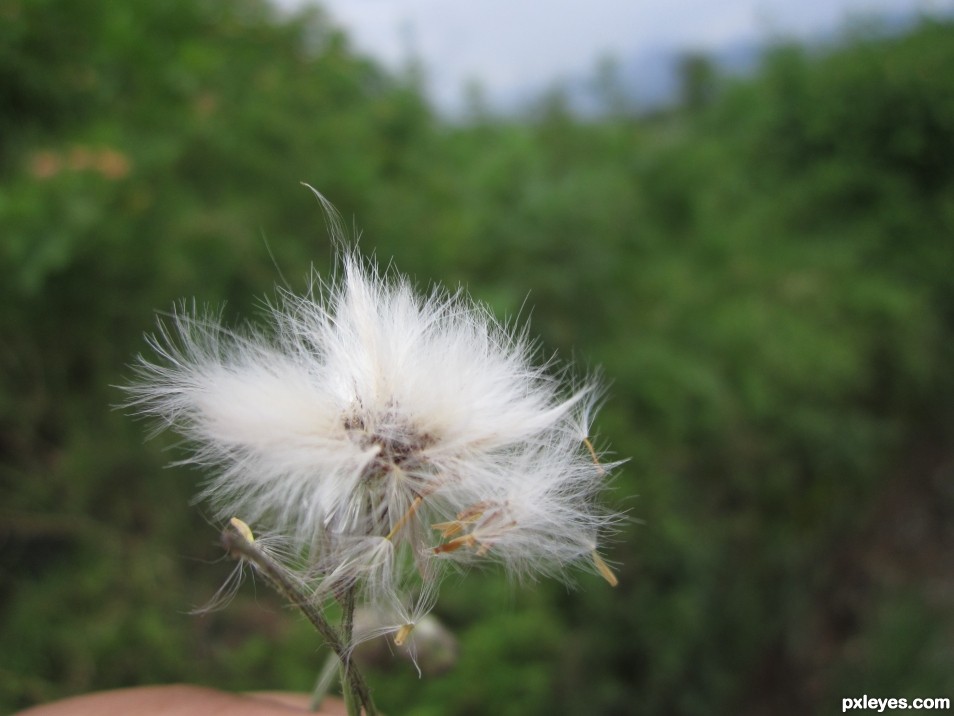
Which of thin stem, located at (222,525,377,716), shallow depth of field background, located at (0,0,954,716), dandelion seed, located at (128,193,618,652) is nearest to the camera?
thin stem, located at (222,525,377,716)

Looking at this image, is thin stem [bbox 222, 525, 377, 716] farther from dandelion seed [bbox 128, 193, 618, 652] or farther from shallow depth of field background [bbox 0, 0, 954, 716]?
shallow depth of field background [bbox 0, 0, 954, 716]

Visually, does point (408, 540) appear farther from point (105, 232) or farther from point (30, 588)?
point (30, 588)

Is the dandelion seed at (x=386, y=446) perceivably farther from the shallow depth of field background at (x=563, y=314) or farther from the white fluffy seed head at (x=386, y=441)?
the shallow depth of field background at (x=563, y=314)

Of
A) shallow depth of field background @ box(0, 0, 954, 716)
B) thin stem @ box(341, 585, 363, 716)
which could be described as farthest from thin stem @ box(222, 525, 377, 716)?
shallow depth of field background @ box(0, 0, 954, 716)

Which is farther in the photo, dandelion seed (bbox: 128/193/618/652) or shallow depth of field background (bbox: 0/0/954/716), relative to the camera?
shallow depth of field background (bbox: 0/0/954/716)

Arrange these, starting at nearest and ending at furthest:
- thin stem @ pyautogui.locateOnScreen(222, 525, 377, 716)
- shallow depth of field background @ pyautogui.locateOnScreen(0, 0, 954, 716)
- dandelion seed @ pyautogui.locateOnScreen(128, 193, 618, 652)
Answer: thin stem @ pyautogui.locateOnScreen(222, 525, 377, 716) < dandelion seed @ pyautogui.locateOnScreen(128, 193, 618, 652) < shallow depth of field background @ pyautogui.locateOnScreen(0, 0, 954, 716)

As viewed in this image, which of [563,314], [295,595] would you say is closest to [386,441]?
[295,595]

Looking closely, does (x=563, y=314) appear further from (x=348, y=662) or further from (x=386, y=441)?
(x=348, y=662)

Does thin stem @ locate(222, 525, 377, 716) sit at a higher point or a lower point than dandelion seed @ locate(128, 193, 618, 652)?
lower
